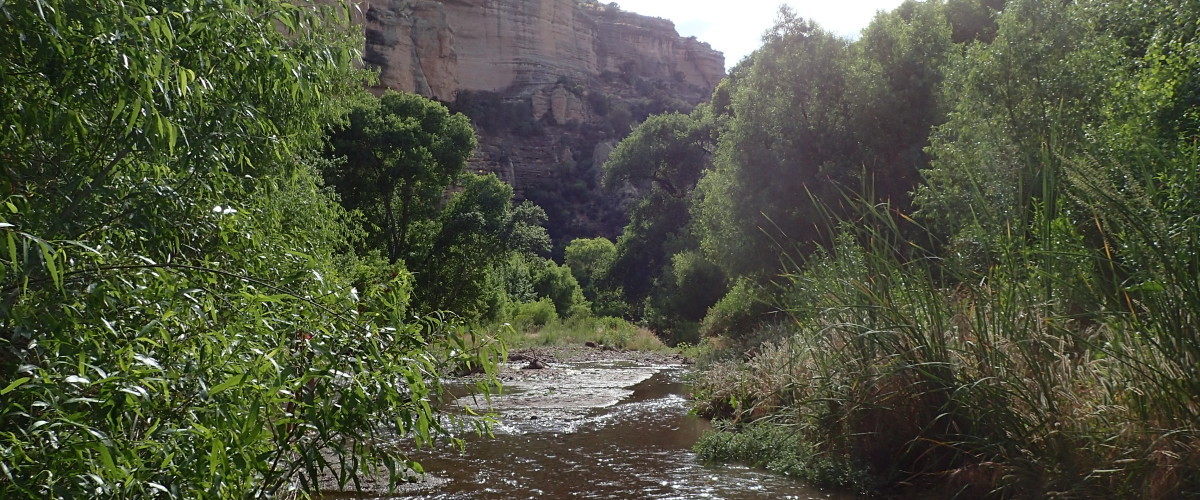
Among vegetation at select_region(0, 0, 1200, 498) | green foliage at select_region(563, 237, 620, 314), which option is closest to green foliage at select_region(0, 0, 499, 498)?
vegetation at select_region(0, 0, 1200, 498)

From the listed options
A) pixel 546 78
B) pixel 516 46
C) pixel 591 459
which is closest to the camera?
pixel 591 459

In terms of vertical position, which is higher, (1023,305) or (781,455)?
(1023,305)

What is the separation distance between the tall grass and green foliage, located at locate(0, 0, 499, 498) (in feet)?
11.4

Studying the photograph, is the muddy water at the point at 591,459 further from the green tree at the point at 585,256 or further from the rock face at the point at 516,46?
the green tree at the point at 585,256

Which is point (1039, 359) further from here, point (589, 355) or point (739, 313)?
point (589, 355)

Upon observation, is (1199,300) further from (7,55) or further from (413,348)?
(7,55)

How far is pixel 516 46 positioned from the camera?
275 ft

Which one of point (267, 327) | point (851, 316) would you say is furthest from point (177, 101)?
point (851, 316)

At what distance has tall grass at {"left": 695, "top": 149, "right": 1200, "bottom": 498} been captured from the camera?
4164mm

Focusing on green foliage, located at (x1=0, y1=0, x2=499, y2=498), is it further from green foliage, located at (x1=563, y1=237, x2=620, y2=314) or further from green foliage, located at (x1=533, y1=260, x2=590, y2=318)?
green foliage, located at (x1=563, y1=237, x2=620, y2=314)

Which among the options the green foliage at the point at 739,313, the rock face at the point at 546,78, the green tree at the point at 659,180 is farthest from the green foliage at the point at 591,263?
the green foliage at the point at 739,313

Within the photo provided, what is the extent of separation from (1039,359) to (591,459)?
16.3 feet

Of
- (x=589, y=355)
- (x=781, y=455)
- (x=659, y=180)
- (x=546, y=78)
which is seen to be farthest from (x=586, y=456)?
(x=546, y=78)

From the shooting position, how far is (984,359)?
209 inches
